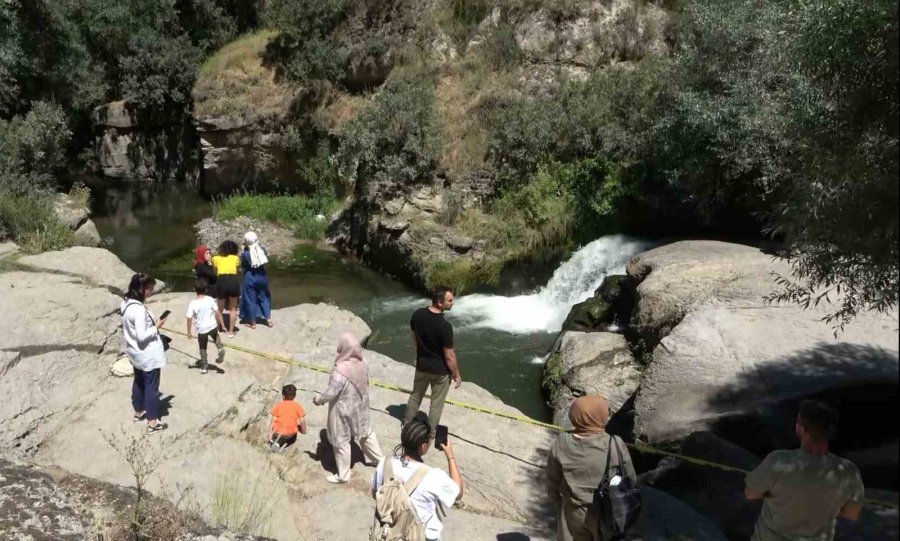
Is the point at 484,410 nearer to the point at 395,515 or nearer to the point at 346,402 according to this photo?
the point at 346,402

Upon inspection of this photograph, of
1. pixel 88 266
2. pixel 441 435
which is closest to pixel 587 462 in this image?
pixel 441 435

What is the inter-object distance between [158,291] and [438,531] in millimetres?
9746

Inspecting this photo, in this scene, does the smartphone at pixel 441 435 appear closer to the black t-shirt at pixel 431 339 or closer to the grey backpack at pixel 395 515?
the black t-shirt at pixel 431 339

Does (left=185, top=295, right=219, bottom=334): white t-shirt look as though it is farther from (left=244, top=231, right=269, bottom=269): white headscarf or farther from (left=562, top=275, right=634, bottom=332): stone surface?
(left=562, top=275, right=634, bottom=332): stone surface

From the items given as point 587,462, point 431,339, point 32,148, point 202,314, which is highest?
point 587,462

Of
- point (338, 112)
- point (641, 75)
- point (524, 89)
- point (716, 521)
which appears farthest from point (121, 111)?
point (716, 521)

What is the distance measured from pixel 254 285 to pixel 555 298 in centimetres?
787

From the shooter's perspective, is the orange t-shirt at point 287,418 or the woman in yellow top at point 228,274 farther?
the woman in yellow top at point 228,274

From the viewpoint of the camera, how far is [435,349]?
7.02m

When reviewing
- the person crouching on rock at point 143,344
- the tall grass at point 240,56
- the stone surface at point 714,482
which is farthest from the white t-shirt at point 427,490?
the tall grass at point 240,56

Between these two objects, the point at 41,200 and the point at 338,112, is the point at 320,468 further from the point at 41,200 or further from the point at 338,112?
the point at 338,112

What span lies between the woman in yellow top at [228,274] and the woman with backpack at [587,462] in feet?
20.9

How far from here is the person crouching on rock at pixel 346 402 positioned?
6668 mm

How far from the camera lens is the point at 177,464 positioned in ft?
22.9
